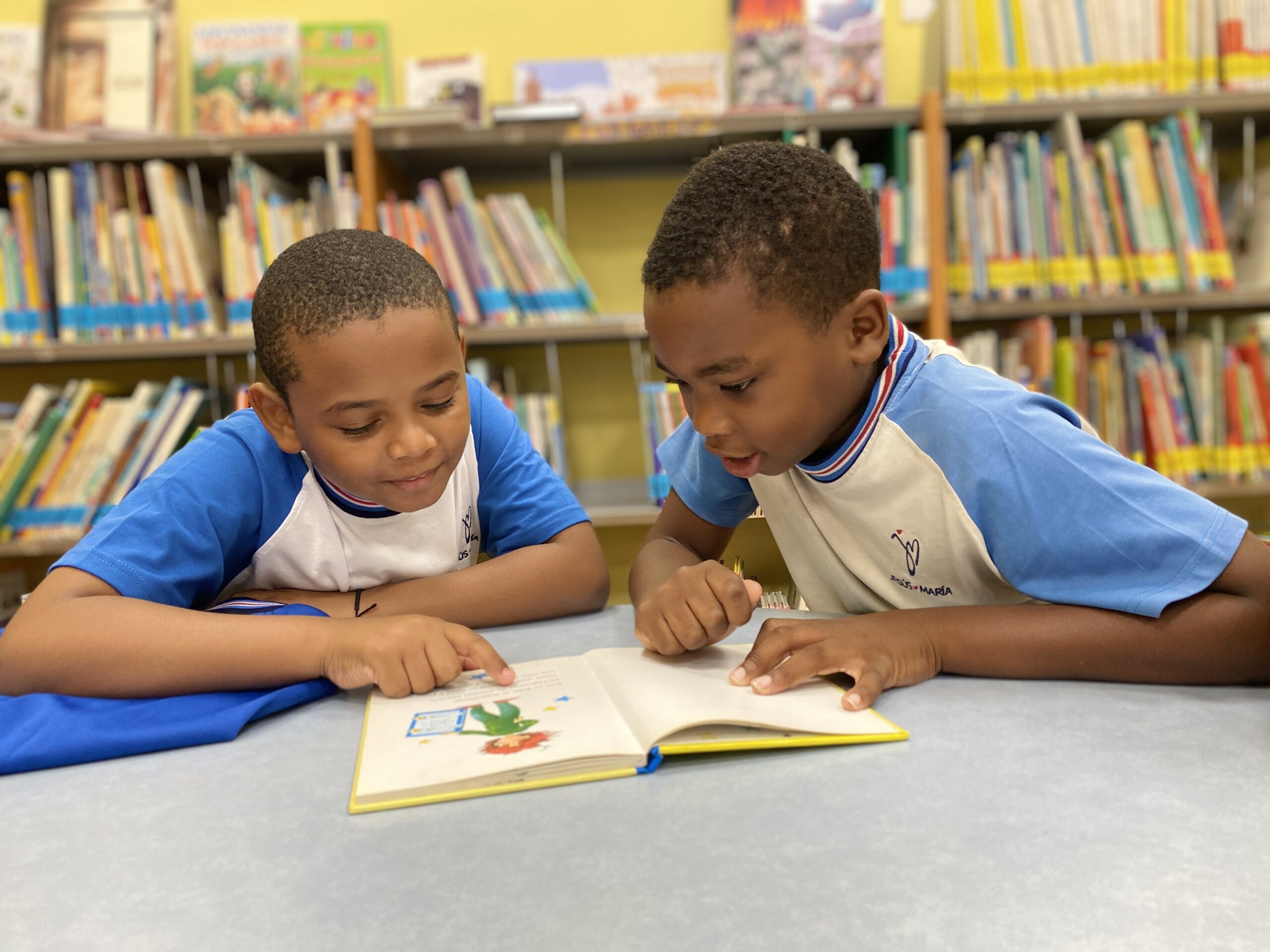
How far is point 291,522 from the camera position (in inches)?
38.7

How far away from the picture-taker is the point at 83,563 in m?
0.83

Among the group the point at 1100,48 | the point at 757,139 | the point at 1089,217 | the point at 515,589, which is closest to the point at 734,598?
the point at 515,589

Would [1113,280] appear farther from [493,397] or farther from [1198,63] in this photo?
[493,397]

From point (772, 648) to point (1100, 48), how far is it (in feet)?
6.87

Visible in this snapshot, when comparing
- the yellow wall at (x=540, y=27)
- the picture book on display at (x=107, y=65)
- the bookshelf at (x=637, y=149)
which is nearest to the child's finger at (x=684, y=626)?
the bookshelf at (x=637, y=149)

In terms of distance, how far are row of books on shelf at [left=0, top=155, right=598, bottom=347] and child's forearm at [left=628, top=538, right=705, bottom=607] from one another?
1.25m

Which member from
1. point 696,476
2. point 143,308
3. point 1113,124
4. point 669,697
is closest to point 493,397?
point 696,476

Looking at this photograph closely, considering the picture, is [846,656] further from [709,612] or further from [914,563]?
[914,563]

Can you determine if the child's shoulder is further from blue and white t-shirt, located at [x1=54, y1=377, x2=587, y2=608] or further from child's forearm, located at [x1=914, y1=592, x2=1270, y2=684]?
blue and white t-shirt, located at [x1=54, y1=377, x2=587, y2=608]

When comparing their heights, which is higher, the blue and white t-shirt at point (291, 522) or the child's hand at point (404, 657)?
the blue and white t-shirt at point (291, 522)

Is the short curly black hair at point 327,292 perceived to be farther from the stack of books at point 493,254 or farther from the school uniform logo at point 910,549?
the stack of books at point 493,254

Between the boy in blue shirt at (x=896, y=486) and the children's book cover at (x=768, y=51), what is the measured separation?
1657mm

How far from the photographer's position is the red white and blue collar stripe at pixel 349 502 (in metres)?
1.00

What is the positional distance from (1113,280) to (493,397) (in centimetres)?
165
